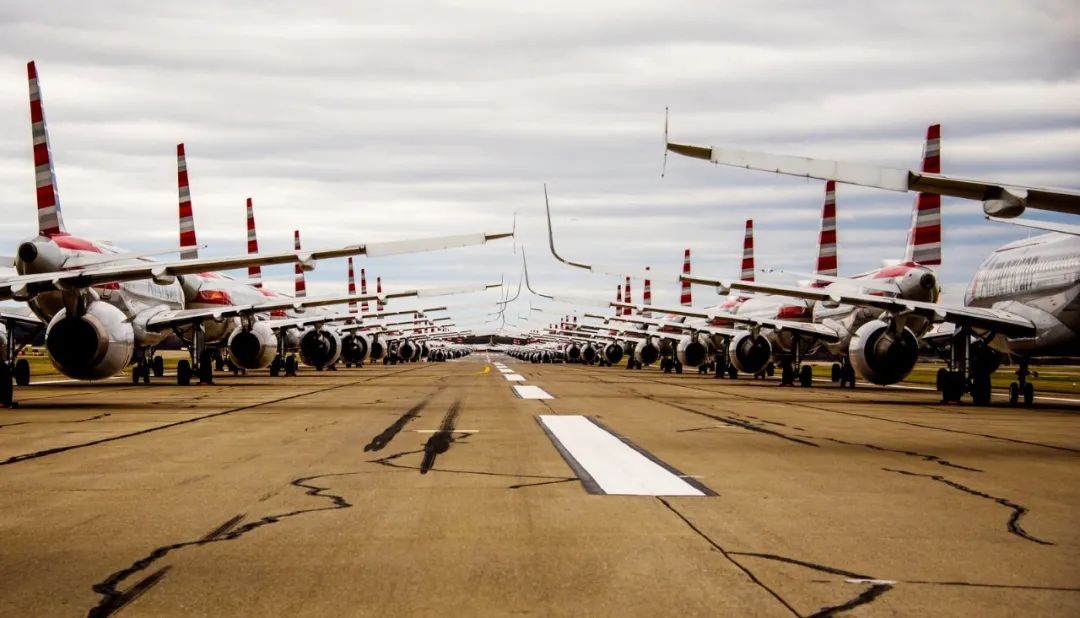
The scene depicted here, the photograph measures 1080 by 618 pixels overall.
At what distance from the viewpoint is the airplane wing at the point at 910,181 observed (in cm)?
1356

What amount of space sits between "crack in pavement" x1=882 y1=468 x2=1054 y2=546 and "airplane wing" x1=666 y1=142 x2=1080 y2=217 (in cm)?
383

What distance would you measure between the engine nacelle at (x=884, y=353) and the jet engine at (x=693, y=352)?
110 feet

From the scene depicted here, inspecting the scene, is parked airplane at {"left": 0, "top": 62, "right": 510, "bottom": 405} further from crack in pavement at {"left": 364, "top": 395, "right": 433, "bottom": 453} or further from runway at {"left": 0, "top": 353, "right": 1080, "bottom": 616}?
runway at {"left": 0, "top": 353, "right": 1080, "bottom": 616}

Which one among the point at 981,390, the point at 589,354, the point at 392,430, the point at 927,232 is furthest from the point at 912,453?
the point at 589,354

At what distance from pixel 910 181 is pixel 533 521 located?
7.87 m

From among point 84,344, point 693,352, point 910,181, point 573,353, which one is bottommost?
point 573,353

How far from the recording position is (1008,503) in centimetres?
977

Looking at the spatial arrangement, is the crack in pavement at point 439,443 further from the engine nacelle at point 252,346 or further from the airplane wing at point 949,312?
the engine nacelle at point 252,346

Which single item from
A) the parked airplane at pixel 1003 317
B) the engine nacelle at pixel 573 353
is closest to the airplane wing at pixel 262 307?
the parked airplane at pixel 1003 317

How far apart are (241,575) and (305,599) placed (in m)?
0.80

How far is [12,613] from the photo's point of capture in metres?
5.54

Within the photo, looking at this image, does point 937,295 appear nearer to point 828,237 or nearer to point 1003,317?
point 1003,317

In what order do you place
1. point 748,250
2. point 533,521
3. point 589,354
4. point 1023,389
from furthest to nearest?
point 589,354
point 748,250
point 1023,389
point 533,521

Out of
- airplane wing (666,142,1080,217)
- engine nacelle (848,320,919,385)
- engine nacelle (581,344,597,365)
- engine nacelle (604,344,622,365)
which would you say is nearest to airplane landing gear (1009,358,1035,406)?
engine nacelle (848,320,919,385)
